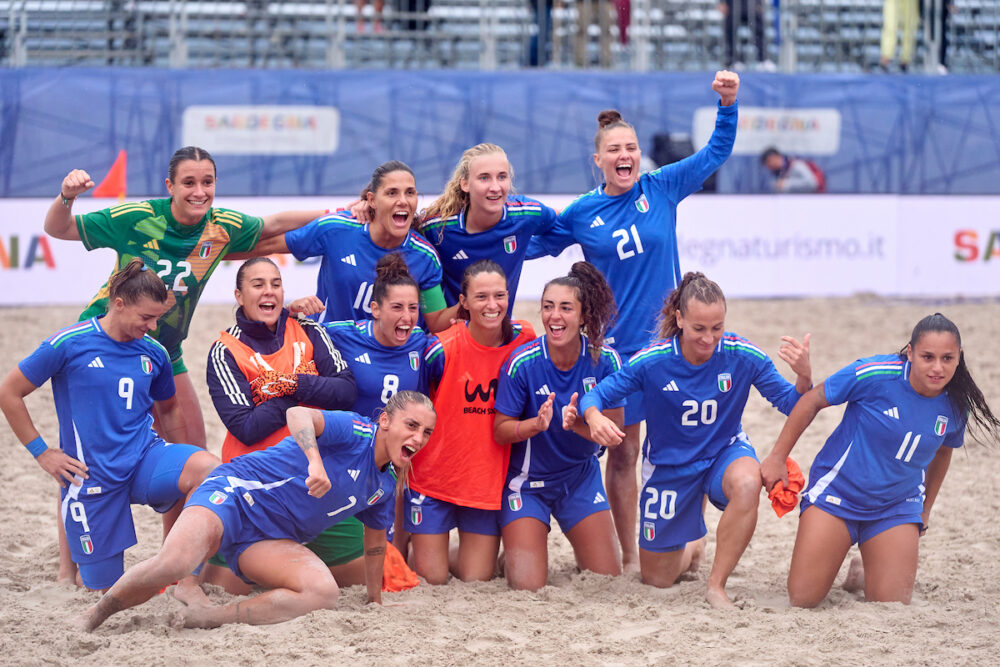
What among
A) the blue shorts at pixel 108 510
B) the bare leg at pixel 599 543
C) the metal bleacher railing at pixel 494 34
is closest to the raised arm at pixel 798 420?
the bare leg at pixel 599 543

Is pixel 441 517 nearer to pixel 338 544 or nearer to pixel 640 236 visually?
pixel 338 544

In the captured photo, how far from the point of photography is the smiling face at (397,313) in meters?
4.41

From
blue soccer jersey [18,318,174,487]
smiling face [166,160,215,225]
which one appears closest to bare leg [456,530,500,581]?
blue soccer jersey [18,318,174,487]

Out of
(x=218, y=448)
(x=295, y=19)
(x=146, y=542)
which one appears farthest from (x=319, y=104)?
(x=146, y=542)

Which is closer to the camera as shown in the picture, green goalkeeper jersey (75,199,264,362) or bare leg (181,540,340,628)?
bare leg (181,540,340,628)

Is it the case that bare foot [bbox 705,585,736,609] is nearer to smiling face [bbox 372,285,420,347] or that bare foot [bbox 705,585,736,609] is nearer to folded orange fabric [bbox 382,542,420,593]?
folded orange fabric [bbox 382,542,420,593]

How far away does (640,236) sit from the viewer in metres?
4.93

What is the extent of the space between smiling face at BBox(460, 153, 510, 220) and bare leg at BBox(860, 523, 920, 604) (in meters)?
2.18

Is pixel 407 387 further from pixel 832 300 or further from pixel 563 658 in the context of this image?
pixel 832 300

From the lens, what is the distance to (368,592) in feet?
13.7

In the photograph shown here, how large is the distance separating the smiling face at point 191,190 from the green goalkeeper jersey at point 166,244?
5 cm

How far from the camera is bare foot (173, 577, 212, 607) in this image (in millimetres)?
4003

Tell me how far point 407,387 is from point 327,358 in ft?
1.24

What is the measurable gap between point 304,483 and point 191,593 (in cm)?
63
